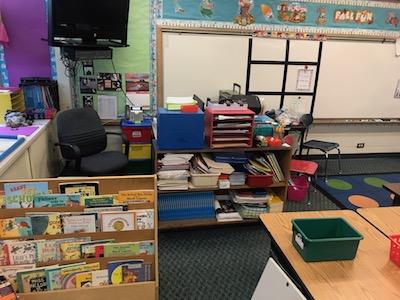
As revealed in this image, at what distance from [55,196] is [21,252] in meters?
0.31

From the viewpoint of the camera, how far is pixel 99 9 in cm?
287

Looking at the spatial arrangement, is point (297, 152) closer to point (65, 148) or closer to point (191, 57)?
point (191, 57)

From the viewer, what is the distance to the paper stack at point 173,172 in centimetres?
258


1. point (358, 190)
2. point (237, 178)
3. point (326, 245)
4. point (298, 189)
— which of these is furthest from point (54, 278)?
point (358, 190)

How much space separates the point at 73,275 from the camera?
60.2 inches

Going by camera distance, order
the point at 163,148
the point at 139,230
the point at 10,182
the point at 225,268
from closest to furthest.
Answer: the point at 10,182
the point at 139,230
the point at 225,268
the point at 163,148

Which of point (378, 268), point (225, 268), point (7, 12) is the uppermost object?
point (7, 12)

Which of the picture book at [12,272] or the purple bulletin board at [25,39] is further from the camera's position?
the purple bulletin board at [25,39]

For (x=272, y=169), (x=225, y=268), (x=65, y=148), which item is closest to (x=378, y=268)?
(x=225, y=268)

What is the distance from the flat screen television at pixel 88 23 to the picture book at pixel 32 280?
202 centimetres

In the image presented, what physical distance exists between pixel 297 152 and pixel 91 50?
2.88 meters

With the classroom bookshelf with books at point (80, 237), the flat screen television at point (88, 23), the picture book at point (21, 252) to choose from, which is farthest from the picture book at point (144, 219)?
the flat screen television at point (88, 23)

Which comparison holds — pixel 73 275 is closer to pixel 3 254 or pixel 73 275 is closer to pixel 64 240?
pixel 64 240

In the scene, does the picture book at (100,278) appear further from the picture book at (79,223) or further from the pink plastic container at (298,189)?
the pink plastic container at (298,189)
